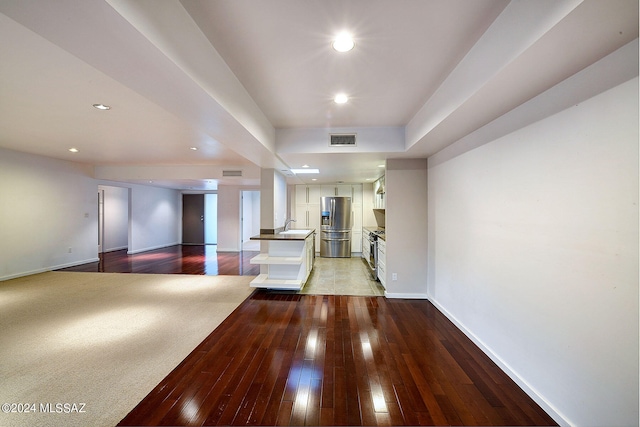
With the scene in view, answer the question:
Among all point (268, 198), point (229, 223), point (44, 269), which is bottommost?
point (44, 269)

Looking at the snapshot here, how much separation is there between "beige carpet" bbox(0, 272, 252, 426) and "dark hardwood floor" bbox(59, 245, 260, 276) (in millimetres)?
943

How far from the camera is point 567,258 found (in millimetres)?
1565

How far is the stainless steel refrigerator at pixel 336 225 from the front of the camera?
7.30m

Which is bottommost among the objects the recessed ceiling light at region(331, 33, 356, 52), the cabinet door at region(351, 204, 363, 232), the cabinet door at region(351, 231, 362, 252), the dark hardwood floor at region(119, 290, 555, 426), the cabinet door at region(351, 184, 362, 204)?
the dark hardwood floor at region(119, 290, 555, 426)

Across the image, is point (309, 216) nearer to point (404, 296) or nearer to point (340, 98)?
point (404, 296)

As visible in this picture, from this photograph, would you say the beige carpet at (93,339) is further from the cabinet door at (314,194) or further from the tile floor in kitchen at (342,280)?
the cabinet door at (314,194)

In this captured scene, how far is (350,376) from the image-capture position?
203 centimetres

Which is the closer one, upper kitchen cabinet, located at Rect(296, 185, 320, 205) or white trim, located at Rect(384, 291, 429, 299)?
white trim, located at Rect(384, 291, 429, 299)

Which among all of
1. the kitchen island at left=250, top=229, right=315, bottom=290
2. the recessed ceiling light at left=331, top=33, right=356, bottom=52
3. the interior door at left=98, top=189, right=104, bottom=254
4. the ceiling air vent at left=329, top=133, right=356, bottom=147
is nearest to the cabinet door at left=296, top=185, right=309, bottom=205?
the kitchen island at left=250, top=229, right=315, bottom=290

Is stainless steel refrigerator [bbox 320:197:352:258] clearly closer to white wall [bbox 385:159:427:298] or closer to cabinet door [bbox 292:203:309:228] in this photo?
cabinet door [bbox 292:203:309:228]

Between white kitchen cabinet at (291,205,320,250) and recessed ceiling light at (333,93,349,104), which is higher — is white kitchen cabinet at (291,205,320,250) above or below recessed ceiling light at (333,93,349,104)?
below

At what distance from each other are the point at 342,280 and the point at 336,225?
2.54m

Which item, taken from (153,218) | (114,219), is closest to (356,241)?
(153,218)

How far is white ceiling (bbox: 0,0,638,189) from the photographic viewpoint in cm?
114
